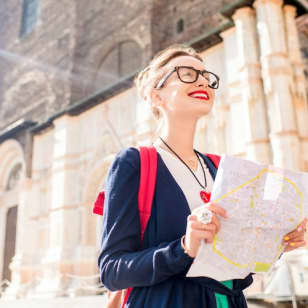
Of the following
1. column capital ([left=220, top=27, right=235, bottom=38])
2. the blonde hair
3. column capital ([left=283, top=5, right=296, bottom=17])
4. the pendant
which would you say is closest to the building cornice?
column capital ([left=220, top=27, right=235, bottom=38])

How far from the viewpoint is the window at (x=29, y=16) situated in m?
17.6

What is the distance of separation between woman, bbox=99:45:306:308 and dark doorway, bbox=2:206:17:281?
12.4m

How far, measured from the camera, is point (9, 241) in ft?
41.6

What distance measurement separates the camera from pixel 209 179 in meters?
1.45

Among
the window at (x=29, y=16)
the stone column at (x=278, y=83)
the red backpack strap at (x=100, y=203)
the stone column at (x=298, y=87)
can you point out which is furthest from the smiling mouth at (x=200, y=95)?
the window at (x=29, y=16)

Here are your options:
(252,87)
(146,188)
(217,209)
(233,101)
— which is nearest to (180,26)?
(233,101)

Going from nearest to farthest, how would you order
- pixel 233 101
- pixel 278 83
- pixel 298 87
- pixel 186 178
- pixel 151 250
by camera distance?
pixel 151 250
pixel 186 178
pixel 278 83
pixel 298 87
pixel 233 101

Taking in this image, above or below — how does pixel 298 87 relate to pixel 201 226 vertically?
above

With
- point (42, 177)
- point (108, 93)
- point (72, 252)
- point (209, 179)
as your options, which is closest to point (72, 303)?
point (209, 179)

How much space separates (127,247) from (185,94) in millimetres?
610

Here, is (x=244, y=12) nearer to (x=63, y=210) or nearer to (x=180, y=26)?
(x=180, y=26)

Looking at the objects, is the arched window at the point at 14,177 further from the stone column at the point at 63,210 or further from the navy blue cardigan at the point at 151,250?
the navy blue cardigan at the point at 151,250

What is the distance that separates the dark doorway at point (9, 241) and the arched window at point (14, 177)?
0.85 metres

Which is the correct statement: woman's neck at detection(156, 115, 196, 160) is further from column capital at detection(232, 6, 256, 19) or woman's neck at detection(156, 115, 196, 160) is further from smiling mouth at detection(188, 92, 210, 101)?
column capital at detection(232, 6, 256, 19)
